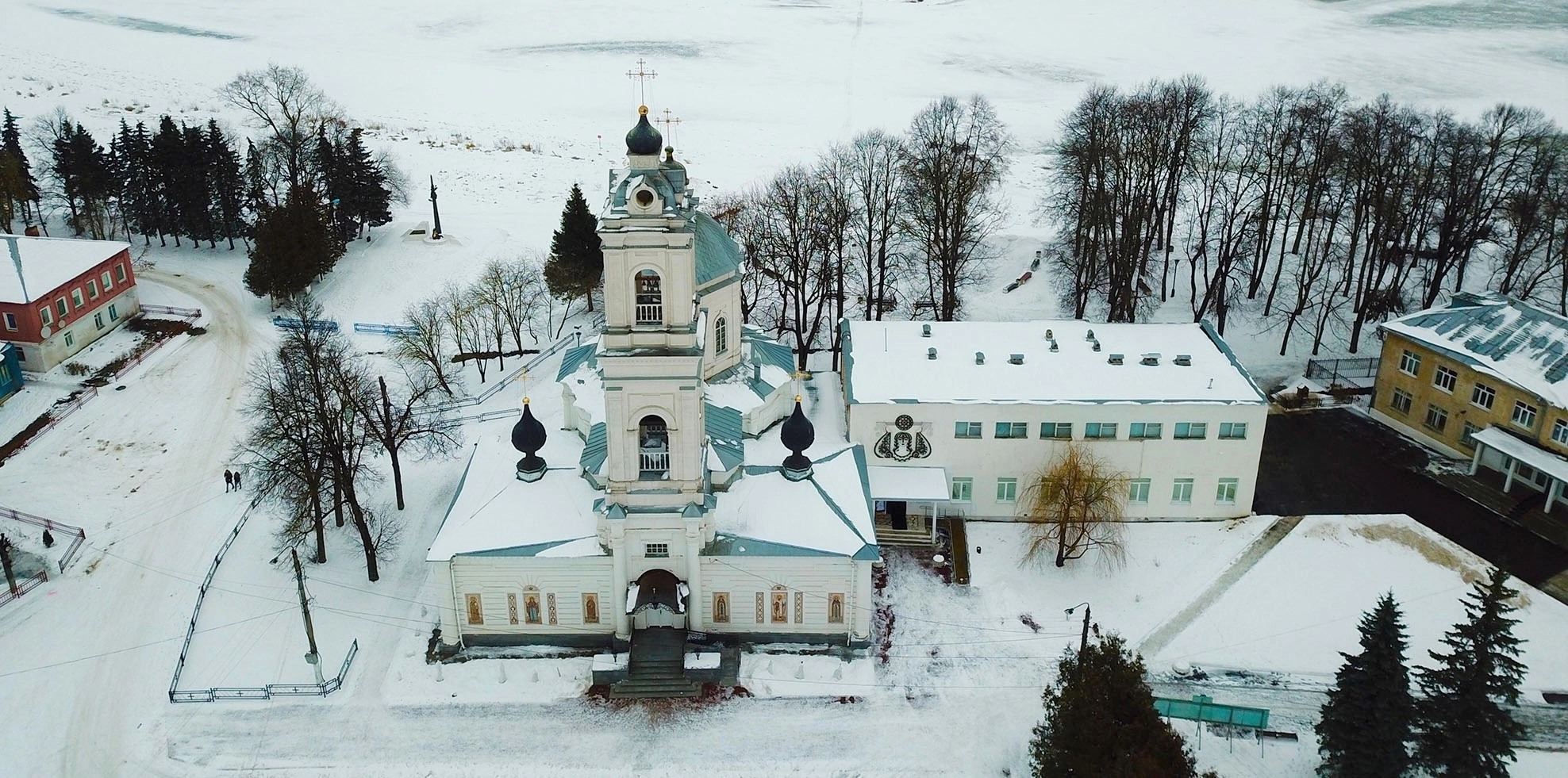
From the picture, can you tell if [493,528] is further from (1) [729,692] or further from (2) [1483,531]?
(2) [1483,531]

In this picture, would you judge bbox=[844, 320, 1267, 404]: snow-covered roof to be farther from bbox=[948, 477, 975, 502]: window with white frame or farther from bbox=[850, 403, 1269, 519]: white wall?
bbox=[948, 477, 975, 502]: window with white frame

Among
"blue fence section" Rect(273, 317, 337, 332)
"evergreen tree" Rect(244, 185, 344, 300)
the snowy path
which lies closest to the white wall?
the snowy path

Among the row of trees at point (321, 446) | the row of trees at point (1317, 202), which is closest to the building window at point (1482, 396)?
the row of trees at point (1317, 202)

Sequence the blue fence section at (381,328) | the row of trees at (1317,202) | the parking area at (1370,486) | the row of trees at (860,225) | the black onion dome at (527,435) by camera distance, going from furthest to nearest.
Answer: the blue fence section at (381,328) < the row of trees at (860,225) < the row of trees at (1317,202) < the parking area at (1370,486) < the black onion dome at (527,435)

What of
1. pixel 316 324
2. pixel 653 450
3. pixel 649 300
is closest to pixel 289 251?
pixel 316 324

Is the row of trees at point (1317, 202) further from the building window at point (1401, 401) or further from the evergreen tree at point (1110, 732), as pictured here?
the evergreen tree at point (1110, 732)

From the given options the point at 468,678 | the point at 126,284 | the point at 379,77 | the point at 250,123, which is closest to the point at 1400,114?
the point at 468,678

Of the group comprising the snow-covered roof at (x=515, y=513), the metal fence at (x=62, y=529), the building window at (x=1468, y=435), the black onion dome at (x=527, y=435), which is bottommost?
the metal fence at (x=62, y=529)
